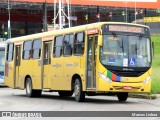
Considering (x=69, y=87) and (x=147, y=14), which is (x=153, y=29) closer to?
(x=147, y=14)

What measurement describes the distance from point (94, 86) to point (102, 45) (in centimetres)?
156

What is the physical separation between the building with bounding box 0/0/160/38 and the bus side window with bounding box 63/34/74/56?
47772 mm

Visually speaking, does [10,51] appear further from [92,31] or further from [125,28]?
[125,28]

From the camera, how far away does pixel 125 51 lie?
1850 centimetres

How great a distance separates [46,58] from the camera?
22688mm

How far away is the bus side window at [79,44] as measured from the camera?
19.3m

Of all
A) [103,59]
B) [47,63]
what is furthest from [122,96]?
[47,63]

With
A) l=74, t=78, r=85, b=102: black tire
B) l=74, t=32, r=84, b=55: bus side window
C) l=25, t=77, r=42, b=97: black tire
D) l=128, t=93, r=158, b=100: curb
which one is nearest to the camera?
l=74, t=78, r=85, b=102: black tire

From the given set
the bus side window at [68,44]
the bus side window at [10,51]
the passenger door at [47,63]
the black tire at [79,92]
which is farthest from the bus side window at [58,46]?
the bus side window at [10,51]

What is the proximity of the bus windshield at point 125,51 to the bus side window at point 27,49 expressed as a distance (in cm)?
694

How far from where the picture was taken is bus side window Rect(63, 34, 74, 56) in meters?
20.3

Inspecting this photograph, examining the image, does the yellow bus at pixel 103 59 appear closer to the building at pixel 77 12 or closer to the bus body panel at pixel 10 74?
the bus body panel at pixel 10 74

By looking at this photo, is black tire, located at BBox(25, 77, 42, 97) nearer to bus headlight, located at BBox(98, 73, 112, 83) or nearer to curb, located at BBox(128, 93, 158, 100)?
curb, located at BBox(128, 93, 158, 100)

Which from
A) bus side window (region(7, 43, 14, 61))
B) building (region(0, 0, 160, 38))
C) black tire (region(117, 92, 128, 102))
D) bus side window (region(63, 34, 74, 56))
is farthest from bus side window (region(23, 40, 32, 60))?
building (region(0, 0, 160, 38))
